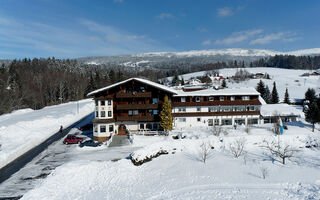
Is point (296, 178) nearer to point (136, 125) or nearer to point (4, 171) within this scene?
point (136, 125)

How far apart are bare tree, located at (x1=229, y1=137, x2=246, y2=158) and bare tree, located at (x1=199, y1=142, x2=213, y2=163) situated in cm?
296

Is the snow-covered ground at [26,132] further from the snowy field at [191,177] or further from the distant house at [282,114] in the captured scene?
the distant house at [282,114]

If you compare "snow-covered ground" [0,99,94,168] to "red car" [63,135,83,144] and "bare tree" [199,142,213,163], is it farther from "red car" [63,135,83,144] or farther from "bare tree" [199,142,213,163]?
"bare tree" [199,142,213,163]

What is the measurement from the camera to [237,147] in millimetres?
29234

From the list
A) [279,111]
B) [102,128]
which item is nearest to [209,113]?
[279,111]

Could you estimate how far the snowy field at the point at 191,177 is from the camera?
675 inches

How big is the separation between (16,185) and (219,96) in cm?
3747

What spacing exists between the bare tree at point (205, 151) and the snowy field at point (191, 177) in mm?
Result: 336

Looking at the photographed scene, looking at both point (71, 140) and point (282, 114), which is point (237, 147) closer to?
point (282, 114)

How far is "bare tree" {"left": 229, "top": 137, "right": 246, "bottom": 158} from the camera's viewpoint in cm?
2697

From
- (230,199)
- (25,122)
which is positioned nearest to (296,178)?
(230,199)

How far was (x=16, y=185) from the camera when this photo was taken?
65.9 feet

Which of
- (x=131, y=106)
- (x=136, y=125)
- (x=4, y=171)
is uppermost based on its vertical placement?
(x=131, y=106)

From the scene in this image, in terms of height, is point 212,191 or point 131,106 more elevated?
point 131,106
